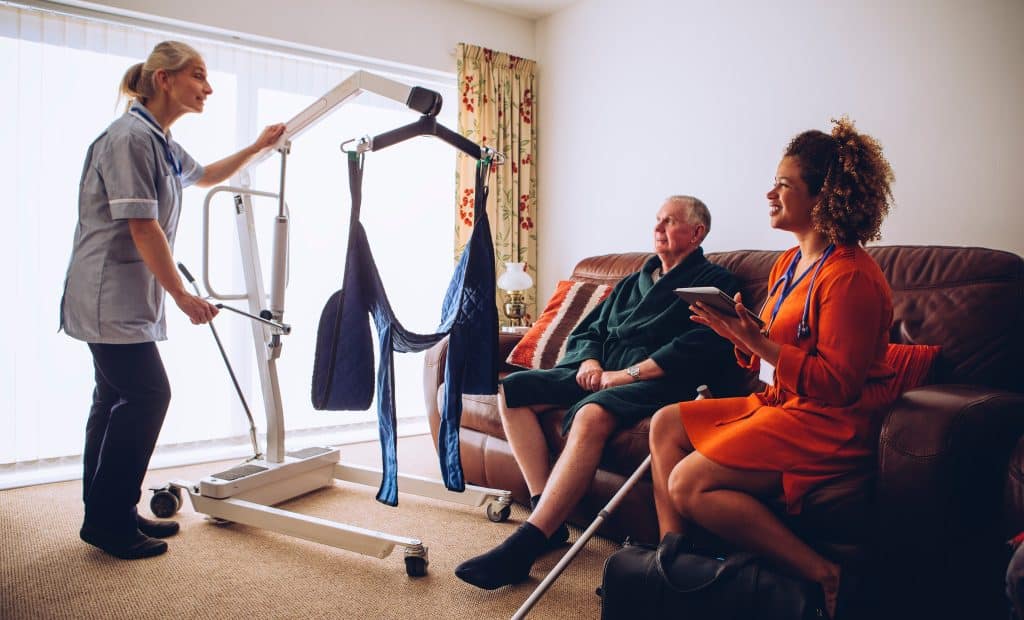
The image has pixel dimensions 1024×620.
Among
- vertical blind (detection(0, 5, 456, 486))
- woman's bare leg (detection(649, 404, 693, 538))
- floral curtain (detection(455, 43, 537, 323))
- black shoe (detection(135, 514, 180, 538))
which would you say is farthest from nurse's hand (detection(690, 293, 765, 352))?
vertical blind (detection(0, 5, 456, 486))

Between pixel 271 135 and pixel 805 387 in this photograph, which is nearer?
pixel 805 387

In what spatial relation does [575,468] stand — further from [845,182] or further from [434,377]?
[845,182]

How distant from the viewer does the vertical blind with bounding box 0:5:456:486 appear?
2.97 metres

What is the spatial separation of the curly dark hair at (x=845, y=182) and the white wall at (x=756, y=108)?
79 cm

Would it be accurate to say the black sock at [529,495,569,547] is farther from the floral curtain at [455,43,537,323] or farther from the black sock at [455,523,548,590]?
the floral curtain at [455,43,537,323]

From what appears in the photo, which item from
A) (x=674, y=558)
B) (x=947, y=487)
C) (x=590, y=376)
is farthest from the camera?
(x=590, y=376)

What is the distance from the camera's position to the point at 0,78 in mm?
2902

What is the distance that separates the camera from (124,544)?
208 centimetres

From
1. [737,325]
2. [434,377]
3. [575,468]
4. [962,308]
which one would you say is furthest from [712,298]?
[434,377]

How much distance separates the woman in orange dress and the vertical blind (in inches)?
97.0

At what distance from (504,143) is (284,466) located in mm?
2394

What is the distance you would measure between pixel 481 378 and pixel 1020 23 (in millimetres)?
2045

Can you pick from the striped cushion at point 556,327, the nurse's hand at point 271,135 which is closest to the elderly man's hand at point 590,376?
the striped cushion at point 556,327

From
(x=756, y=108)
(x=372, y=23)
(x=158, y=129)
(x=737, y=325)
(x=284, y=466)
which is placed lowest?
(x=284, y=466)
